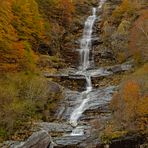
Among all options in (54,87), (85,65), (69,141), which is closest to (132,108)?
(69,141)

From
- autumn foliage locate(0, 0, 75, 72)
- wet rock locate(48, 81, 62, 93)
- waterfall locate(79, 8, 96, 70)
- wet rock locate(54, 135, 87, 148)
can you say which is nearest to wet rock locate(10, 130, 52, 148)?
wet rock locate(54, 135, 87, 148)

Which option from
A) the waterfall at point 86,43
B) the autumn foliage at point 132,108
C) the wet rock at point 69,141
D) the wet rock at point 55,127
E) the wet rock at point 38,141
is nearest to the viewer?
the wet rock at point 38,141

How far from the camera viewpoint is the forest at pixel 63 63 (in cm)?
3681

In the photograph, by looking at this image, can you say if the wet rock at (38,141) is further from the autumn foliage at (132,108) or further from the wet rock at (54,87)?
the wet rock at (54,87)

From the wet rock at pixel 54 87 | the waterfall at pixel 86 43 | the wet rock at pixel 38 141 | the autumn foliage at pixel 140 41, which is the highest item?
the waterfall at pixel 86 43

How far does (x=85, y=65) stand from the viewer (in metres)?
65.7

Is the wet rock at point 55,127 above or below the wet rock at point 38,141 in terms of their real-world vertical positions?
above

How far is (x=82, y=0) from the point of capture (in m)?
95.1

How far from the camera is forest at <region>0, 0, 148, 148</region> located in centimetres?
3681

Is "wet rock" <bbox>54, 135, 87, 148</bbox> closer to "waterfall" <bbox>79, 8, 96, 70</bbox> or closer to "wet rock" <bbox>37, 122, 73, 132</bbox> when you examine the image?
"wet rock" <bbox>37, 122, 73, 132</bbox>

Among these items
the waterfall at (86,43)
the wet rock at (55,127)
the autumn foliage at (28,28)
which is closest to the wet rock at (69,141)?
the wet rock at (55,127)

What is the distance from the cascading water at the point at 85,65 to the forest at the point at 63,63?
67 cm

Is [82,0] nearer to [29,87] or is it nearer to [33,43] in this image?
[33,43]

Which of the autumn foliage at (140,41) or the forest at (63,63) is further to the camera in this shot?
the autumn foliage at (140,41)
